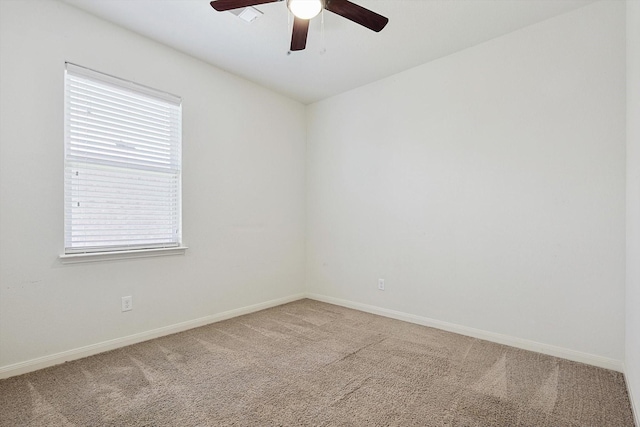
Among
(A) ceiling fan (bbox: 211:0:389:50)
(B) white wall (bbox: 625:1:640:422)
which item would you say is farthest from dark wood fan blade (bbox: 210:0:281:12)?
(B) white wall (bbox: 625:1:640:422)

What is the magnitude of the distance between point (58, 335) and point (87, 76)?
1994 mm

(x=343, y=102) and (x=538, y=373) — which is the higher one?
(x=343, y=102)

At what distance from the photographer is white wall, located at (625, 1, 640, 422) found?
1.78m

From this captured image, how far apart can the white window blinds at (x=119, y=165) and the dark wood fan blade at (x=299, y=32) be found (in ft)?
4.72

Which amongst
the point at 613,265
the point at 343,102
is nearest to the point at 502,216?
the point at 613,265

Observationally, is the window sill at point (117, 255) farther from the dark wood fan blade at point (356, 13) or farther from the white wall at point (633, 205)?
the white wall at point (633, 205)

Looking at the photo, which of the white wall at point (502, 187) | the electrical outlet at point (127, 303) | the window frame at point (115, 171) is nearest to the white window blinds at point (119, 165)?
the window frame at point (115, 171)

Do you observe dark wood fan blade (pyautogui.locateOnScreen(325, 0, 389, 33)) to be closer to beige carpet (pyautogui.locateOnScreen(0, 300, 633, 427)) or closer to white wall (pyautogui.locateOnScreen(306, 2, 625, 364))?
white wall (pyautogui.locateOnScreen(306, 2, 625, 364))

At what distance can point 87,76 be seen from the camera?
2496 millimetres

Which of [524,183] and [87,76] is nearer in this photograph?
[87,76]

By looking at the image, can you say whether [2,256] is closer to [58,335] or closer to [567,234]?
[58,335]

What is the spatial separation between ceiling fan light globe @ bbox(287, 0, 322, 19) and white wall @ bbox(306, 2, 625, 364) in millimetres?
1774

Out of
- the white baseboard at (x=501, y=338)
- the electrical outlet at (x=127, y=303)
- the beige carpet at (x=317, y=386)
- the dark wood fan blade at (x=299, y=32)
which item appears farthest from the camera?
the electrical outlet at (x=127, y=303)

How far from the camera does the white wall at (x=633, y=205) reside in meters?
1.78
